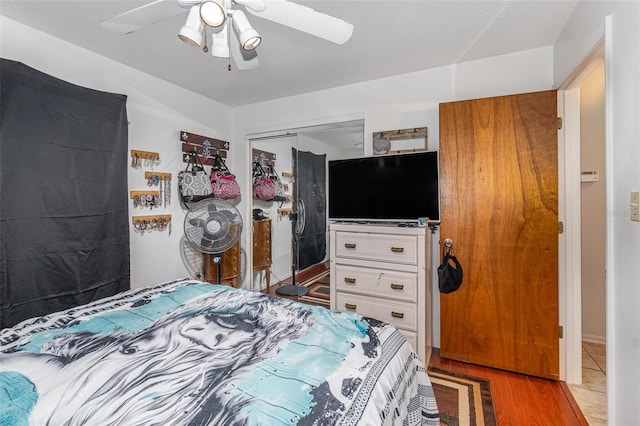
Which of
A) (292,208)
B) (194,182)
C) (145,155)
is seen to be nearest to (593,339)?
(292,208)

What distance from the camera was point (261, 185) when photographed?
361 cm

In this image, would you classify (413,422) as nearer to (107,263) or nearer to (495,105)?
(495,105)

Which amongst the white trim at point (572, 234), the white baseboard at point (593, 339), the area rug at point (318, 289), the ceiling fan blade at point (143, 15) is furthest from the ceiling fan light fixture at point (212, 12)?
the white baseboard at point (593, 339)

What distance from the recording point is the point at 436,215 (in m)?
2.32

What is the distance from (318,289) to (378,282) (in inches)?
53.1

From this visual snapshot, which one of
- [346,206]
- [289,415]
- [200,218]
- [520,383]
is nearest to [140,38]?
[200,218]

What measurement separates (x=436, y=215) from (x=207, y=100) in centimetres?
274

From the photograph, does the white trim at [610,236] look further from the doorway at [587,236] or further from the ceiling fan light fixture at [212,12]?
the ceiling fan light fixture at [212,12]

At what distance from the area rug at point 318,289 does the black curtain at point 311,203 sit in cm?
18

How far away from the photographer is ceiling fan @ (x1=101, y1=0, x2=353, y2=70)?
119cm

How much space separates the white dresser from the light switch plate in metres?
1.10

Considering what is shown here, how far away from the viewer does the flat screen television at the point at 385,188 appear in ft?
7.65

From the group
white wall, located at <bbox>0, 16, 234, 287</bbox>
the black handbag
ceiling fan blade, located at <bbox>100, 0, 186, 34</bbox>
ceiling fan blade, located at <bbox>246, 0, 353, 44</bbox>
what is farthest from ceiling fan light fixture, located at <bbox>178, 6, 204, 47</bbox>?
the black handbag

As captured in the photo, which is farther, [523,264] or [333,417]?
[523,264]
